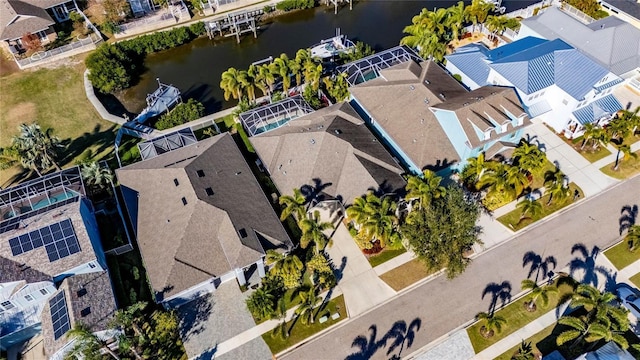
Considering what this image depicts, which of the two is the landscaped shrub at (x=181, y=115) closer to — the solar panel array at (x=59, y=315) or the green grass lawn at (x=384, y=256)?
the solar panel array at (x=59, y=315)

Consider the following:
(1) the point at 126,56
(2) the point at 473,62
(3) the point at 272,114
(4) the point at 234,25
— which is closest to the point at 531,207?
(2) the point at 473,62

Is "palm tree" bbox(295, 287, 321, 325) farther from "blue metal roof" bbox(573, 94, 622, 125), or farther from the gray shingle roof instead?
the gray shingle roof

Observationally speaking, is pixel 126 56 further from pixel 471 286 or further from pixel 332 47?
pixel 471 286

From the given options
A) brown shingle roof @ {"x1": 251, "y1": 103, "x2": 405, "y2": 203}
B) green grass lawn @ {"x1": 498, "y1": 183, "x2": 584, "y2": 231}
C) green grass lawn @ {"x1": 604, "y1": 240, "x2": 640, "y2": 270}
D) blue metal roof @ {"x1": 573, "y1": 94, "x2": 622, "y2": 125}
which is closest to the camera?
green grass lawn @ {"x1": 604, "y1": 240, "x2": 640, "y2": 270}

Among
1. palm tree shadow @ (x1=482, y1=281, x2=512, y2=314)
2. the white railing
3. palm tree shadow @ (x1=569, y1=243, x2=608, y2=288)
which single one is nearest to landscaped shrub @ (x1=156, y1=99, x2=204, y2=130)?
the white railing

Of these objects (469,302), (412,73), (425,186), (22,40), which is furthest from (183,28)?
(469,302)
